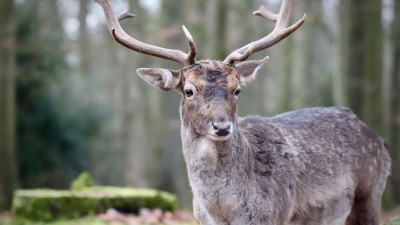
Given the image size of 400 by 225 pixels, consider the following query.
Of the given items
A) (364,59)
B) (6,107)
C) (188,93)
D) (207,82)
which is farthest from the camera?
(6,107)

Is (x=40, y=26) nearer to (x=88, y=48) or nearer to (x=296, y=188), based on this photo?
(x=88, y=48)

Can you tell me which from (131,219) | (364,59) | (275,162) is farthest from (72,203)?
(364,59)

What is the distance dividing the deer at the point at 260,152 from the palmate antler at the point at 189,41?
10 mm

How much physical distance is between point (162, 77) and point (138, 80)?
2359cm

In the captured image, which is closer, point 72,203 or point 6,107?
point 72,203

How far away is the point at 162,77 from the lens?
6.96m

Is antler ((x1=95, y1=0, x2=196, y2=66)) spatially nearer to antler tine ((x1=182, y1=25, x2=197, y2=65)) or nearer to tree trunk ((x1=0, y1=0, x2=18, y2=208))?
antler tine ((x1=182, y1=25, x2=197, y2=65))

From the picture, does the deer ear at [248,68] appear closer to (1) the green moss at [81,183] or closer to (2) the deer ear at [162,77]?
(2) the deer ear at [162,77]

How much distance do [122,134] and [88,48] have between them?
380cm

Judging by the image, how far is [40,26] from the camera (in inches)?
922

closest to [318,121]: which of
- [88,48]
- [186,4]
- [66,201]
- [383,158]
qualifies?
[383,158]

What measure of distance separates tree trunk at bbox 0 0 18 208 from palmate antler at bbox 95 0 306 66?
980 cm

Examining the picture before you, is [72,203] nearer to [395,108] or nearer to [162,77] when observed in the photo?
[162,77]

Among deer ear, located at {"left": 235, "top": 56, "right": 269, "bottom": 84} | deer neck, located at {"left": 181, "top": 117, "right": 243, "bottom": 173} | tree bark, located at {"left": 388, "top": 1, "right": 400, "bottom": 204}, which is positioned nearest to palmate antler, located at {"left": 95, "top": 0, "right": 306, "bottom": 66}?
deer ear, located at {"left": 235, "top": 56, "right": 269, "bottom": 84}
